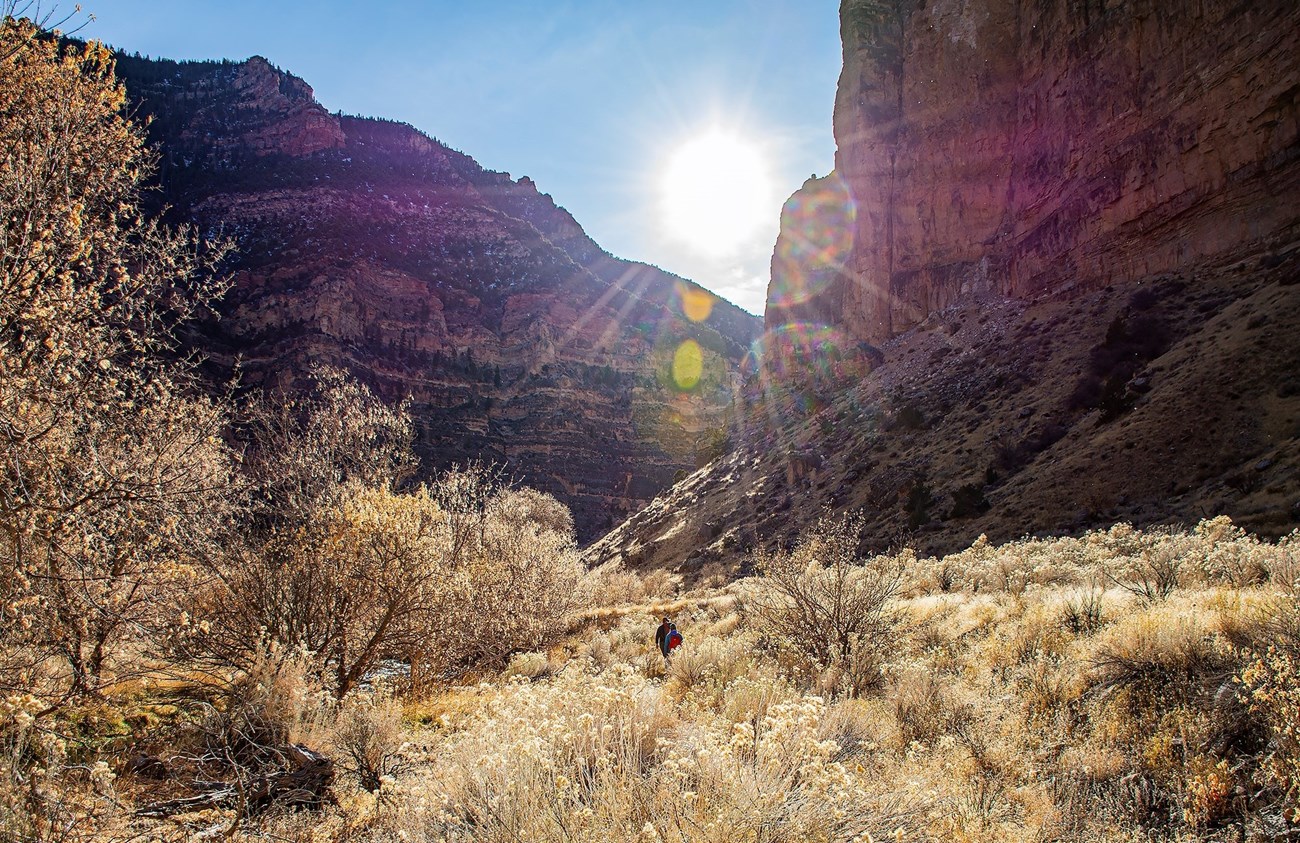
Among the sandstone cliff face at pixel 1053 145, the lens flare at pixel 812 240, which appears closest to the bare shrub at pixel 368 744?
the sandstone cliff face at pixel 1053 145

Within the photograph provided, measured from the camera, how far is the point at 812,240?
2672 inches

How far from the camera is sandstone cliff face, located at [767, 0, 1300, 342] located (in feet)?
93.5

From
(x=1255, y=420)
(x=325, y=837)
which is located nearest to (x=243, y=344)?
(x=325, y=837)

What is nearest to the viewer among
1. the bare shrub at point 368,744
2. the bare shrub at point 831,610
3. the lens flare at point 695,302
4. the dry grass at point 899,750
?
the dry grass at point 899,750

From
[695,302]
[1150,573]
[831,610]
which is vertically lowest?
[831,610]

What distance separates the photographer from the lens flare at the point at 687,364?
84.0 m

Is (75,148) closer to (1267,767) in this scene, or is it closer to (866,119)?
(1267,767)

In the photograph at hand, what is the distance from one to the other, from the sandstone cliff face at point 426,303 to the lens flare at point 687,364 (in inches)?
38.1

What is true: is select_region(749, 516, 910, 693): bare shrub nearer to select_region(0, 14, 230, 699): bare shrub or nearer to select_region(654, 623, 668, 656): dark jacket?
select_region(654, 623, 668, 656): dark jacket

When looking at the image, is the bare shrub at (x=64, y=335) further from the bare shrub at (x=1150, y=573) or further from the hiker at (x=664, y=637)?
the bare shrub at (x=1150, y=573)

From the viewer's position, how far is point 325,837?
3.70 meters

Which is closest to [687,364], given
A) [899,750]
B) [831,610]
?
[831,610]

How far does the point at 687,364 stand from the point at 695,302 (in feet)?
86.1

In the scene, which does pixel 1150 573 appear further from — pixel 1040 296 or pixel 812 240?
pixel 812 240
